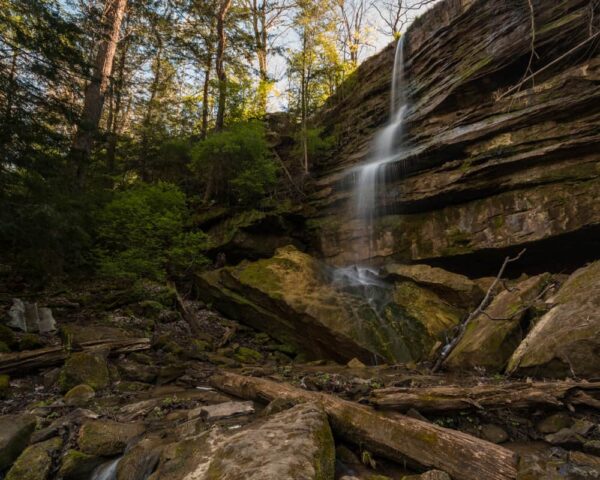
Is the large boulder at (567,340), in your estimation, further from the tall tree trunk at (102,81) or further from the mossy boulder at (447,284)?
the tall tree trunk at (102,81)

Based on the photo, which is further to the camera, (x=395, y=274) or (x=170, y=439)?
(x=395, y=274)

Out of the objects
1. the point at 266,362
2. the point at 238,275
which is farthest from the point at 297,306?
the point at 238,275

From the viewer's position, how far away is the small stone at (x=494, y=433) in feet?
10.5

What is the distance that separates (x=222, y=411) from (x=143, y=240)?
18.4 feet

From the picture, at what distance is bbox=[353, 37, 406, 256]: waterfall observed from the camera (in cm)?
1154

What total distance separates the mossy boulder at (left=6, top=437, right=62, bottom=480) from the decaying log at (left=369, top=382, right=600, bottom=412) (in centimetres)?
304

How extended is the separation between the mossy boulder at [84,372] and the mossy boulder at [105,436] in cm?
137

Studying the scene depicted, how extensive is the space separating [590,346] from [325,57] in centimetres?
1667

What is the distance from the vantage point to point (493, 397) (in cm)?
341

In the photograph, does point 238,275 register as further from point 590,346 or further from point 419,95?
point 419,95

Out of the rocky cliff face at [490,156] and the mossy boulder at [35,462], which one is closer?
the mossy boulder at [35,462]

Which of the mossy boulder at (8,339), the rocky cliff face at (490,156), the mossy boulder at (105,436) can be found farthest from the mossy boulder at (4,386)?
the rocky cliff face at (490,156)

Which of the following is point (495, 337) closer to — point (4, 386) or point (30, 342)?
point (4, 386)

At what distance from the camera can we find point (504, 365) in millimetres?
5008
